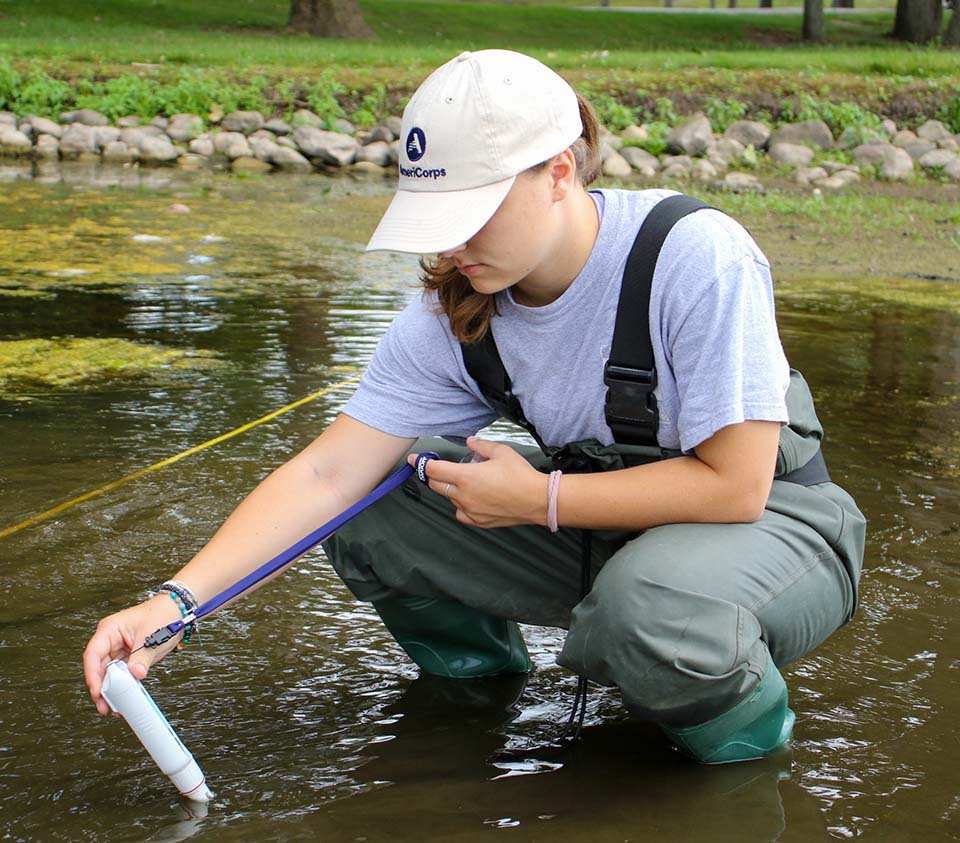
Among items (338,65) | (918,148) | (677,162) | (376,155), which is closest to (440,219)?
(677,162)

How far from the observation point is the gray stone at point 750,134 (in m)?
12.7

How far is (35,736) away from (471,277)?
42.5 inches

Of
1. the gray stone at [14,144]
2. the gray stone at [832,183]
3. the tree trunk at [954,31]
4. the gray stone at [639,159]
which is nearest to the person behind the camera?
the gray stone at [832,183]

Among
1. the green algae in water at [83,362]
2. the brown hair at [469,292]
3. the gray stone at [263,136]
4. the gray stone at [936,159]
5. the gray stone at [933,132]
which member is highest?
the brown hair at [469,292]

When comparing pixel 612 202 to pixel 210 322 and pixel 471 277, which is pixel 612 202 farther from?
pixel 210 322

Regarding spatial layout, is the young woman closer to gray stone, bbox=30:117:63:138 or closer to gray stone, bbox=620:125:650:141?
gray stone, bbox=620:125:650:141

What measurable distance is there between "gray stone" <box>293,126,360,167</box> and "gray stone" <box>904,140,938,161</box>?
515 centimetres

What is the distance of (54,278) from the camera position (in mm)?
6309

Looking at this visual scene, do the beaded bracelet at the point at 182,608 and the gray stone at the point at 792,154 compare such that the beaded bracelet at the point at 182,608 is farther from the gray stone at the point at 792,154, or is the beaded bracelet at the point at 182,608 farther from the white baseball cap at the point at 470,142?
the gray stone at the point at 792,154

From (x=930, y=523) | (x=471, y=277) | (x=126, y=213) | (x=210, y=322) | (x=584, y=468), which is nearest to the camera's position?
(x=471, y=277)

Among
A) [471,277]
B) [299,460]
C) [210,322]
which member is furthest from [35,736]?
[210,322]

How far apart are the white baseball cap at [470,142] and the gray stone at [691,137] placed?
10.7m

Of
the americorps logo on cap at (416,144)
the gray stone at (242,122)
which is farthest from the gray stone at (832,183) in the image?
the americorps logo on cap at (416,144)

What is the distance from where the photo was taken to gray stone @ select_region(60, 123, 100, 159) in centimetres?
1242
